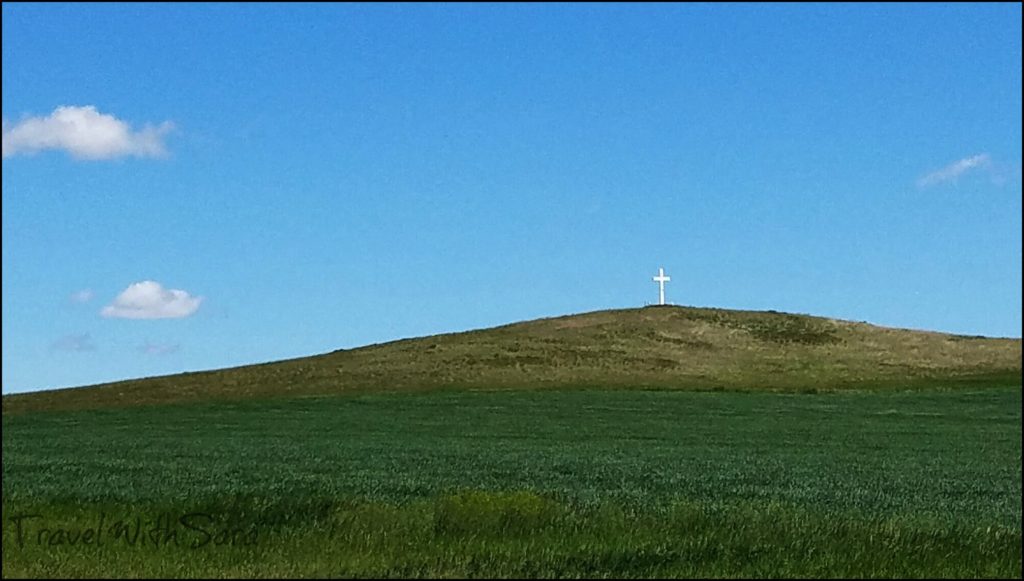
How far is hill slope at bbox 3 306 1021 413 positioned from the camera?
56750mm

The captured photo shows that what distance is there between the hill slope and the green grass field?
17.1m

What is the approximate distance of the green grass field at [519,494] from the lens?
9.37 metres

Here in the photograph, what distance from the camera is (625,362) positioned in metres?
65.1

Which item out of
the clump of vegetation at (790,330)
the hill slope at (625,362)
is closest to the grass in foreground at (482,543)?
the hill slope at (625,362)

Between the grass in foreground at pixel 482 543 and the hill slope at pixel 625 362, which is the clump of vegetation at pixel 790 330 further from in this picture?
the grass in foreground at pixel 482 543

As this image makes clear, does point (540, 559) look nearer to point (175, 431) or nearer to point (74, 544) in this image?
point (74, 544)

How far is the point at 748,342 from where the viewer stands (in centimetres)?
7156

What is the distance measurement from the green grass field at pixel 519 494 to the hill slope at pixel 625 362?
17.1 metres

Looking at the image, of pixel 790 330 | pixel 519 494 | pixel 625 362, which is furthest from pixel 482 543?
pixel 790 330

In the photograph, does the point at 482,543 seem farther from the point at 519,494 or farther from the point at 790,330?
the point at 790,330

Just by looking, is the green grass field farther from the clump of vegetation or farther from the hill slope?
the clump of vegetation

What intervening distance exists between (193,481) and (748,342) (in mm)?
58097

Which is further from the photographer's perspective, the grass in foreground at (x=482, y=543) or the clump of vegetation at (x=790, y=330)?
the clump of vegetation at (x=790, y=330)

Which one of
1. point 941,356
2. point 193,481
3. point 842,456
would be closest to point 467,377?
point 941,356
